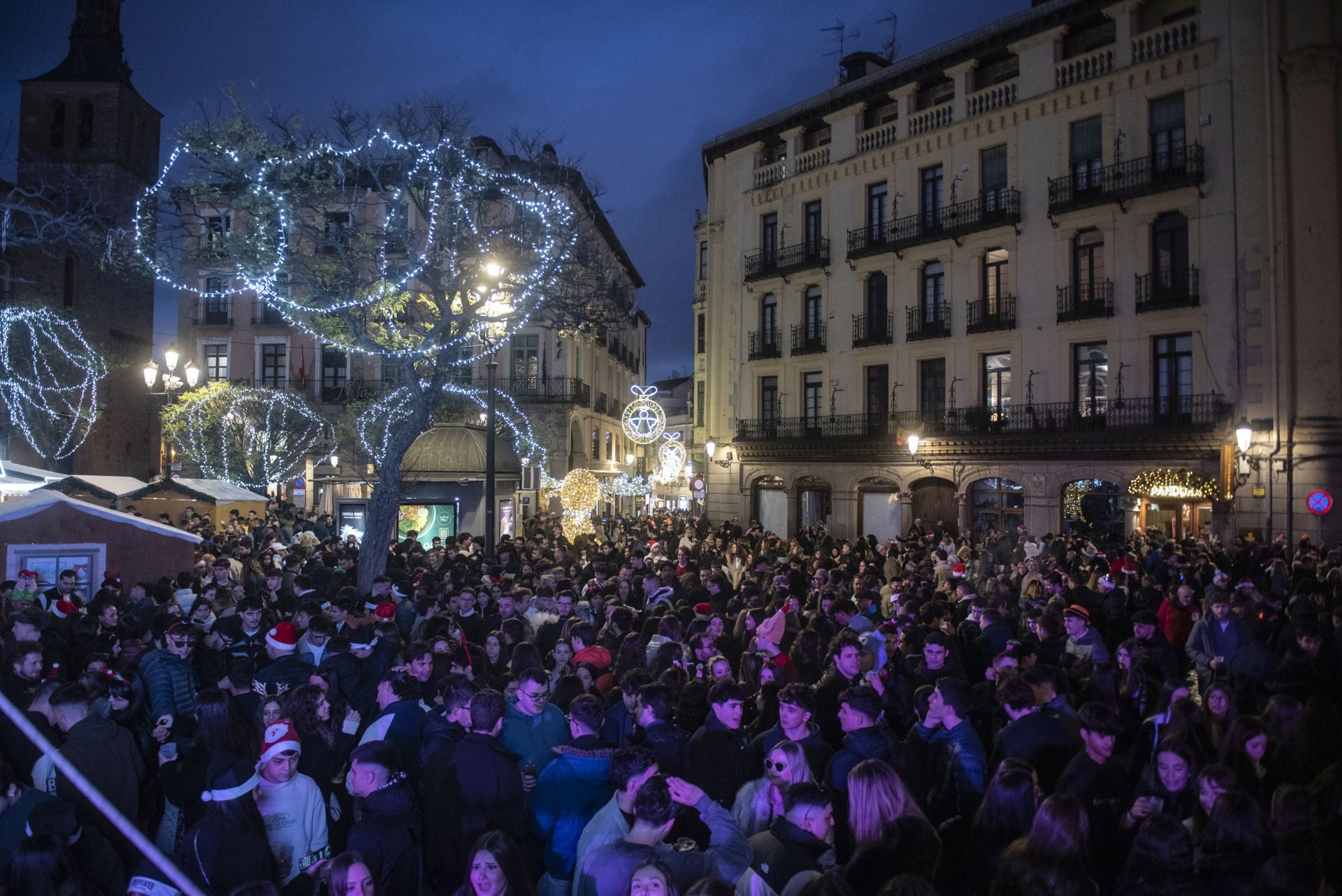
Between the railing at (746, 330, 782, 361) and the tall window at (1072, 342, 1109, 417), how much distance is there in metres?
9.76

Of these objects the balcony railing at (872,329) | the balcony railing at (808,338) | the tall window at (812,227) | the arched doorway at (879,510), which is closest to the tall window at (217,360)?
the balcony railing at (808,338)

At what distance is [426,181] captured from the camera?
14.7m

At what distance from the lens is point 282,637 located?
7211 millimetres

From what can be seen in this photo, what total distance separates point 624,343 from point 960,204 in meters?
30.6

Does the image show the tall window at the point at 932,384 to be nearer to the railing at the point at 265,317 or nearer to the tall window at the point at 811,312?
the tall window at the point at 811,312

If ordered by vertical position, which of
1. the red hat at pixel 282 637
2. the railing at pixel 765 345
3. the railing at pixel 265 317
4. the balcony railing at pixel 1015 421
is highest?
the railing at pixel 265 317

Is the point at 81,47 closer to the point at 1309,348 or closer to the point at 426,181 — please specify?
the point at 426,181

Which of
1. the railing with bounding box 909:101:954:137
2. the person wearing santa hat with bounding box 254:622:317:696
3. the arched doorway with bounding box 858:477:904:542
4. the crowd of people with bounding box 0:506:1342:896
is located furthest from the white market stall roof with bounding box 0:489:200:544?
the railing with bounding box 909:101:954:137

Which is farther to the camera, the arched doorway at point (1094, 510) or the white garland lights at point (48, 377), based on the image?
the white garland lights at point (48, 377)

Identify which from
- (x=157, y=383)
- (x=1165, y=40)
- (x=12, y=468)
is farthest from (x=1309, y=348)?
(x=157, y=383)

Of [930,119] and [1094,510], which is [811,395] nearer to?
[930,119]

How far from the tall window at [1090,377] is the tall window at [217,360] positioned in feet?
117

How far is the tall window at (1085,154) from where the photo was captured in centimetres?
2283

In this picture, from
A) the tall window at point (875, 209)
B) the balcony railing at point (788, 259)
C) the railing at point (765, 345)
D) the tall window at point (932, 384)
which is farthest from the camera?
the railing at point (765, 345)
